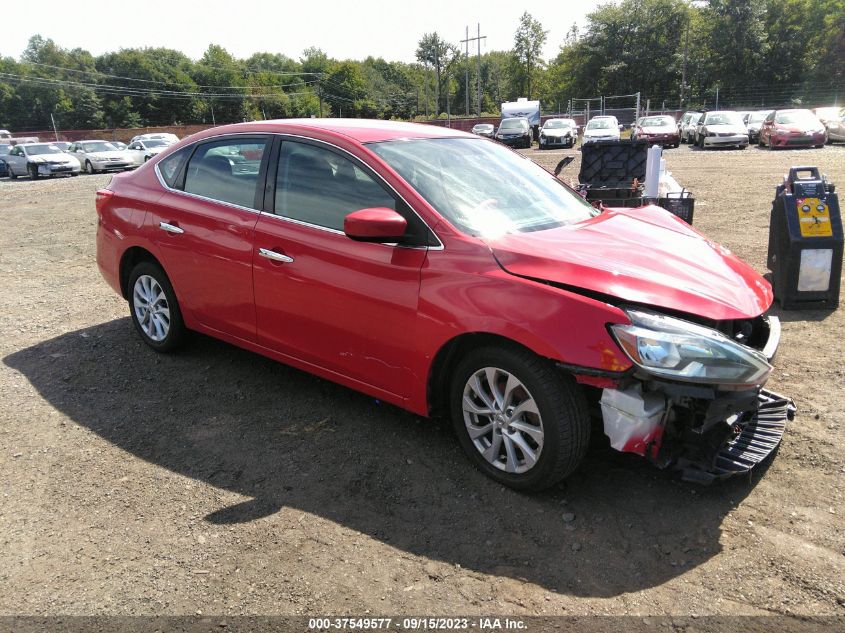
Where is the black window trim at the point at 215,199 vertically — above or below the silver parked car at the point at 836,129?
below

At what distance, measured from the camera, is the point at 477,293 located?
3.09 metres

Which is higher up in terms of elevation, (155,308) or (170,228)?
(170,228)

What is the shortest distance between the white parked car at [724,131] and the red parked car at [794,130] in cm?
95

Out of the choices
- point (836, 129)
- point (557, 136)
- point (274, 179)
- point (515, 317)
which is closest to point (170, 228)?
point (274, 179)

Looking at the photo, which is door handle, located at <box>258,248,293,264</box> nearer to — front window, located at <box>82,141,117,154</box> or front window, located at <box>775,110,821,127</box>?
front window, located at <box>775,110,821,127</box>

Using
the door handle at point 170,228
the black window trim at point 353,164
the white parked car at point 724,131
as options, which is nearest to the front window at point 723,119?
the white parked car at point 724,131

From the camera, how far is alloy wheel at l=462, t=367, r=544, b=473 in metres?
3.06

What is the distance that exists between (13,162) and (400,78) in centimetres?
9965

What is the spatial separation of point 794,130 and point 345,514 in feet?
86.1

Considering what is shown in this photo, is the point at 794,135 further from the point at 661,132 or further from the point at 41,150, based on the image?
the point at 41,150

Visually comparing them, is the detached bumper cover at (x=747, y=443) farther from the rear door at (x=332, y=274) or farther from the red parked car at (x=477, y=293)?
the rear door at (x=332, y=274)

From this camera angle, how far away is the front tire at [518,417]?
2.93 meters

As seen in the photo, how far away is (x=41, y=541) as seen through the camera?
300 centimetres

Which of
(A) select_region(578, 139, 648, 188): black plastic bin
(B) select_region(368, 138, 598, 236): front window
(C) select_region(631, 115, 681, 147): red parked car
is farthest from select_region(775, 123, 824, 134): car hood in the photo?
(B) select_region(368, 138, 598, 236): front window
